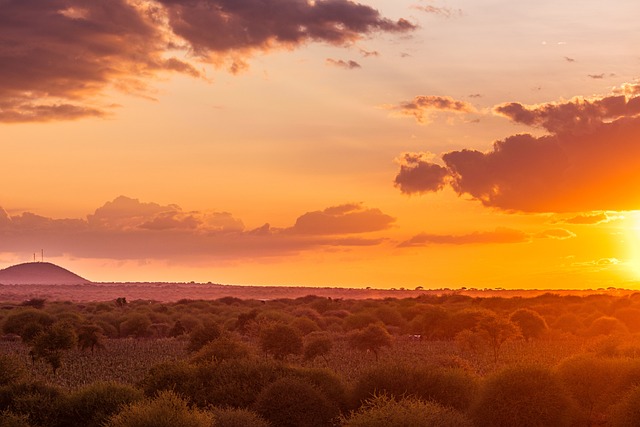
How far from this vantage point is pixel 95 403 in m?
30.6

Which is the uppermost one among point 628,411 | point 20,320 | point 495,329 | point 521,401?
point 20,320

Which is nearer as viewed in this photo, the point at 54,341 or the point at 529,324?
the point at 54,341

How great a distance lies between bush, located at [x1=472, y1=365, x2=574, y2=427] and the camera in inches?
1167

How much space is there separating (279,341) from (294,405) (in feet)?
73.4

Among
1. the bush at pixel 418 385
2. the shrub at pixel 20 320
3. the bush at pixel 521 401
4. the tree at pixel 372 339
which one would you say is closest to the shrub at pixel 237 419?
the bush at pixel 418 385

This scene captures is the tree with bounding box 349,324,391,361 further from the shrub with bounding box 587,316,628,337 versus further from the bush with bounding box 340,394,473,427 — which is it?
the bush with bounding box 340,394,473,427

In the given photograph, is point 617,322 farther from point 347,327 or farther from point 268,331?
point 268,331

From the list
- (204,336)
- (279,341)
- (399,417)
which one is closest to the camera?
(399,417)

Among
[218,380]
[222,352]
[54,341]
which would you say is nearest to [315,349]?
[222,352]

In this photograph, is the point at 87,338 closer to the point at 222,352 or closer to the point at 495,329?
the point at 222,352

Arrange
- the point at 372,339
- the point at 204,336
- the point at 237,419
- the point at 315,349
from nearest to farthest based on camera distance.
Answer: the point at 237,419, the point at 315,349, the point at 204,336, the point at 372,339

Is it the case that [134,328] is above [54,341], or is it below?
below

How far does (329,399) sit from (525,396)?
7784 millimetres

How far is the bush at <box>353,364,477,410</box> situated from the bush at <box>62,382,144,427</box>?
931 centimetres
